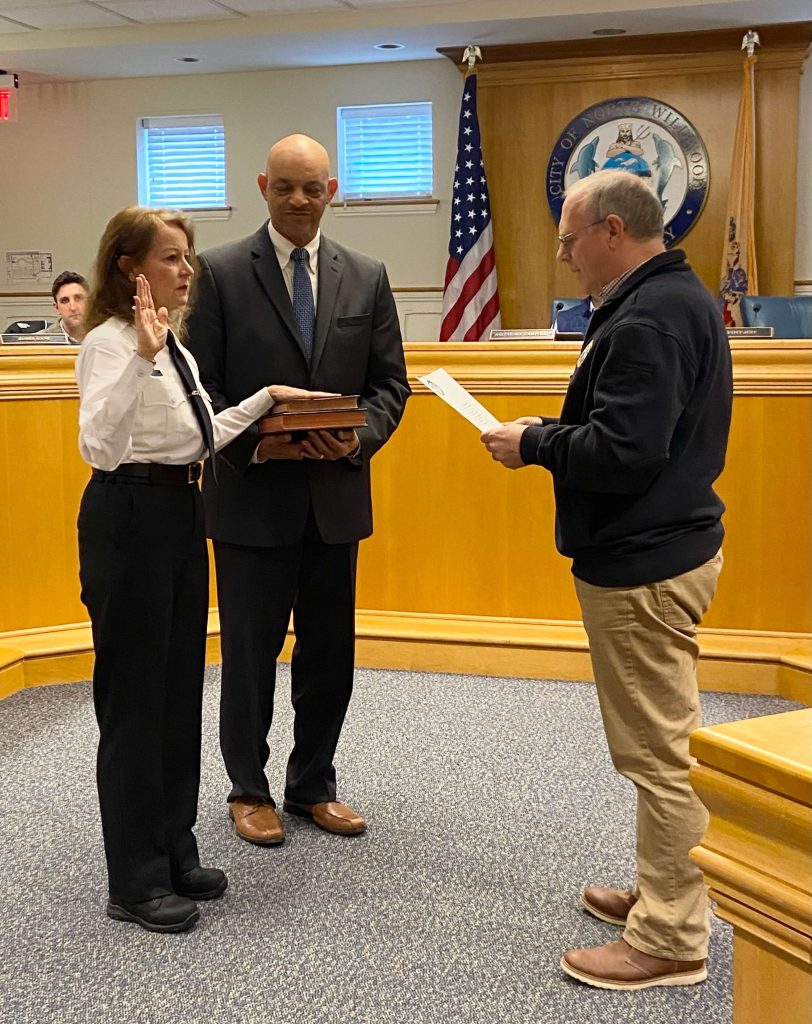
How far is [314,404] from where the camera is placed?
251 centimetres

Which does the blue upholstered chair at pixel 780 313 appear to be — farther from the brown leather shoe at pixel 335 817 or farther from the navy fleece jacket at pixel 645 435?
the navy fleece jacket at pixel 645 435

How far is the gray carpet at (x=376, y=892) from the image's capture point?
1996 mm

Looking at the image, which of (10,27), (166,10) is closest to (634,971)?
(166,10)

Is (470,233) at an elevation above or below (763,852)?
above

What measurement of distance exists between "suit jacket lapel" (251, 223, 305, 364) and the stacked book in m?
0.22

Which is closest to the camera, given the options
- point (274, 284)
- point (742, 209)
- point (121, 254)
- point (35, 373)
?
point (121, 254)

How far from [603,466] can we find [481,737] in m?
1.65

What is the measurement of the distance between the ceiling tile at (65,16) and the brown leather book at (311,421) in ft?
20.6

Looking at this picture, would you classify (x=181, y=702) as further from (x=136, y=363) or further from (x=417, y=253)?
(x=417, y=253)

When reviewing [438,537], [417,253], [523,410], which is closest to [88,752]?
[438,537]

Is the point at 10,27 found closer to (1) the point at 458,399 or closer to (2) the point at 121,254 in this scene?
(2) the point at 121,254

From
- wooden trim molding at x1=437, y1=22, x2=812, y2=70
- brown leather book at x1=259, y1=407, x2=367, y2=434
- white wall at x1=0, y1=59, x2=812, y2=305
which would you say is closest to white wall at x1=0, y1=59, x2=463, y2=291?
white wall at x1=0, y1=59, x2=812, y2=305

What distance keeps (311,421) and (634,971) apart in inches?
50.4

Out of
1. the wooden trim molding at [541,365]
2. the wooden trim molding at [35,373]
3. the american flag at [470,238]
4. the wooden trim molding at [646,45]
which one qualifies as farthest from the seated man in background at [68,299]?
the wooden trim molding at [646,45]
